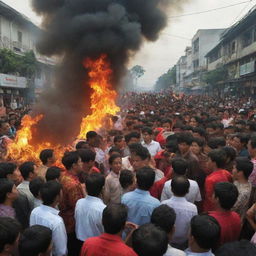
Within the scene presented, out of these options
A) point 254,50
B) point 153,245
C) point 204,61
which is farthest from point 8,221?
point 204,61

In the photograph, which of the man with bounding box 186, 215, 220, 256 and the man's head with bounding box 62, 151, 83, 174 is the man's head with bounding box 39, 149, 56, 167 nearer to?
the man's head with bounding box 62, 151, 83, 174

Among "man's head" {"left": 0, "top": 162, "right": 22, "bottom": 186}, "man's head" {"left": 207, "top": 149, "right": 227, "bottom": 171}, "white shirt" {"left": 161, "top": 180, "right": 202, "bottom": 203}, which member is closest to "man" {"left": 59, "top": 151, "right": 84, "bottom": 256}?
"man's head" {"left": 0, "top": 162, "right": 22, "bottom": 186}

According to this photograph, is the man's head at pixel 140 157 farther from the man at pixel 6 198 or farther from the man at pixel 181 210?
the man at pixel 6 198

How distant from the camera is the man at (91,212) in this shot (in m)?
3.31

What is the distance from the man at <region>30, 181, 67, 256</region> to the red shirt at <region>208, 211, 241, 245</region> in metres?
1.63

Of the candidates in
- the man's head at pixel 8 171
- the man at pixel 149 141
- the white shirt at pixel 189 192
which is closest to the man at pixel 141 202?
the white shirt at pixel 189 192

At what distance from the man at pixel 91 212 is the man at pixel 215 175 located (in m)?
1.50

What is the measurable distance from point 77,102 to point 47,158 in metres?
6.04

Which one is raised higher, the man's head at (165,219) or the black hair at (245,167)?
the black hair at (245,167)

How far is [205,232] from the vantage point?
2.49m

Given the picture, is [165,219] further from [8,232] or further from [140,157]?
[140,157]

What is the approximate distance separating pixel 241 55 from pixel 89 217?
28.3 metres

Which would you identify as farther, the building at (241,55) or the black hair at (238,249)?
the building at (241,55)

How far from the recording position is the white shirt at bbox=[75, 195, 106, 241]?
3305 mm
